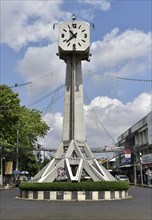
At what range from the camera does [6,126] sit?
4378cm

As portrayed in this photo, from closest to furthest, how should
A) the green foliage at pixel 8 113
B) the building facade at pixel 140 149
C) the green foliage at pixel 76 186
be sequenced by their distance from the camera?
1. the green foliage at pixel 76 186
2. the green foliage at pixel 8 113
3. the building facade at pixel 140 149

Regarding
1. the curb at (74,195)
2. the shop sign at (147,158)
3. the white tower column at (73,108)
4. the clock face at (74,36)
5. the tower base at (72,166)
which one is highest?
the clock face at (74,36)

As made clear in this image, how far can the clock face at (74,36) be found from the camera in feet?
106

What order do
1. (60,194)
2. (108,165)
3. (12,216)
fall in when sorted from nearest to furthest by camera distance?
(12,216), (60,194), (108,165)

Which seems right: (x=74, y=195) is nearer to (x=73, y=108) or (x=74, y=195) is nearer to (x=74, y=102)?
(x=73, y=108)

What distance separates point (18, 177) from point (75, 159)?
107ft

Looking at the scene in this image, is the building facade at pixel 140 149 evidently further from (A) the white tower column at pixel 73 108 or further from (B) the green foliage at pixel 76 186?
Result: (B) the green foliage at pixel 76 186

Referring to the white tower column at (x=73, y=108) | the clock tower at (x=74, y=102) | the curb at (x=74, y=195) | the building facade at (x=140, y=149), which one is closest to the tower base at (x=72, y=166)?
the clock tower at (x=74, y=102)

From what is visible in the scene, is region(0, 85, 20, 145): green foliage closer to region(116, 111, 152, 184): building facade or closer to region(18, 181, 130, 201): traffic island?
region(18, 181, 130, 201): traffic island

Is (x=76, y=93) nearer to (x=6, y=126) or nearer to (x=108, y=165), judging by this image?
(x=6, y=126)

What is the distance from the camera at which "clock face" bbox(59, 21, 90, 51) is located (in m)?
32.3

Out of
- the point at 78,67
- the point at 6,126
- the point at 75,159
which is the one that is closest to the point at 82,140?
the point at 75,159

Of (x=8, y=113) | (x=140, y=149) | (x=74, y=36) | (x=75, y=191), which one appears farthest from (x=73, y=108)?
(x=140, y=149)

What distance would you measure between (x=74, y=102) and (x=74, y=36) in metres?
5.70
